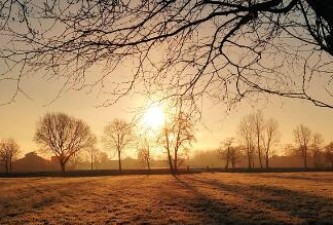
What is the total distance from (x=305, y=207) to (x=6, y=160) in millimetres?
92612

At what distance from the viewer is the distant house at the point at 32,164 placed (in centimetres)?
12532

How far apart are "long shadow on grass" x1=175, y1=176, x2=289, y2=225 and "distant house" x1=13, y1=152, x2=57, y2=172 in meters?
108

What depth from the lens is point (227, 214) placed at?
1998 cm

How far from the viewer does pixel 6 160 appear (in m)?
103

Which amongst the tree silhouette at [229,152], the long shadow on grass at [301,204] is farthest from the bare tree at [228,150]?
the long shadow on grass at [301,204]

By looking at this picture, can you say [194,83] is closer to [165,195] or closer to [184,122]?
[184,122]

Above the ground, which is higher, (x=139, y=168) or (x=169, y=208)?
(x=169, y=208)

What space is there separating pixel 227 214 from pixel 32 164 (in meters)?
116

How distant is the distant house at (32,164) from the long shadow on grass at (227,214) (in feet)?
353

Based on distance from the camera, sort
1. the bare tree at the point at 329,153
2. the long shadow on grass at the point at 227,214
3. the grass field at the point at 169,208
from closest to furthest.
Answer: the long shadow on grass at the point at 227,214 → the grass field at the point at 169,208 → the bare tree at the point at 329,153

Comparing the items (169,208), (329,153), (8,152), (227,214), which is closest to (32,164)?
(8,152)

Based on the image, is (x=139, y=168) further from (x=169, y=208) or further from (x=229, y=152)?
(x=169, y=208)

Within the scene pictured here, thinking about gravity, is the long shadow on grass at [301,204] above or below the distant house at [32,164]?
below

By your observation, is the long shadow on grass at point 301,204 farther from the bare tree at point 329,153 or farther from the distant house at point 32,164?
the distant house at point 32,164
